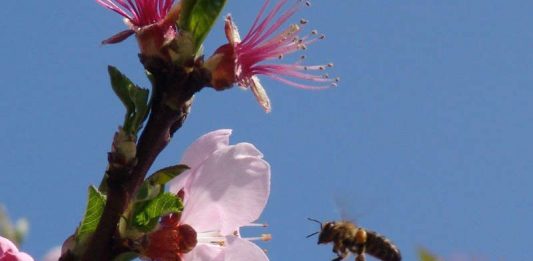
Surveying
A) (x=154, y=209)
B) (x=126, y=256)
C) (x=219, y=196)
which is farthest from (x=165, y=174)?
(x=219, y=196)

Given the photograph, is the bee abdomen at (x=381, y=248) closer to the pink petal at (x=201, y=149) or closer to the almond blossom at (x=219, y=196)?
the almond blossom at (x=219, y=196)

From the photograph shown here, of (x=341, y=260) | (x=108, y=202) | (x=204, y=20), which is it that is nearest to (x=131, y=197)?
(x=108, y=202)

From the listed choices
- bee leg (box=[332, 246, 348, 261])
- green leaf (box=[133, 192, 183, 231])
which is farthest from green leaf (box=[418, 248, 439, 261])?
bee leg (box=[332, 246, 348, 261])

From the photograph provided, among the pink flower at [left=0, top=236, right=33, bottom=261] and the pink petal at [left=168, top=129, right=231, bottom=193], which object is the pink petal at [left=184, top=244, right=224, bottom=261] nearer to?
the pink petal at [left=168, top=129, right=231, bottom=193]

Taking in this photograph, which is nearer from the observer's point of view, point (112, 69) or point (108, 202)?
point (108, 202)

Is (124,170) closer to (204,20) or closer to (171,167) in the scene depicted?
(171,167)

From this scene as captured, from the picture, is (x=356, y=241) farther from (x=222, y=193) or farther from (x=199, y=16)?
(x=199, y=16)

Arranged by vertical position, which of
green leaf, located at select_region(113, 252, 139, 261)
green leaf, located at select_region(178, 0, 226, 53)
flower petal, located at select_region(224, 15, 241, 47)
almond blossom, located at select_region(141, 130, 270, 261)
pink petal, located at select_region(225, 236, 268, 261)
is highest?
flower petal, located at select_region(224, 15, 241, 47)

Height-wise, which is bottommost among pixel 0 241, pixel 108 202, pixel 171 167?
pixel 0 241

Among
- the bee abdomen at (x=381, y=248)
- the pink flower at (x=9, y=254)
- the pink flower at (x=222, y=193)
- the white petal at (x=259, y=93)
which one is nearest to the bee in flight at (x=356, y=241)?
the bee abdomen at (x=381, y=248)
